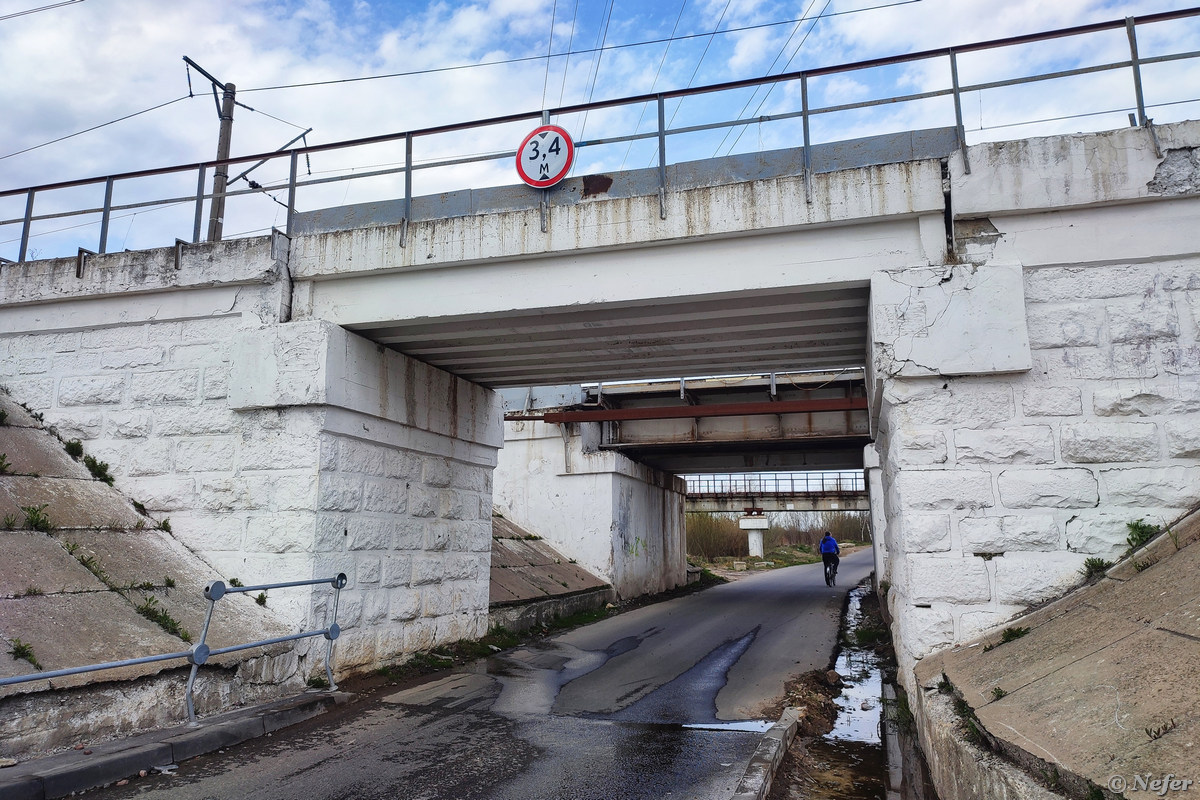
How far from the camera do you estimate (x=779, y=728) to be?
20.5ft

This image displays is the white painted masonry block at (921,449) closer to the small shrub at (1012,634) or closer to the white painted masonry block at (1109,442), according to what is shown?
the white painted masonry block at (1109,442)

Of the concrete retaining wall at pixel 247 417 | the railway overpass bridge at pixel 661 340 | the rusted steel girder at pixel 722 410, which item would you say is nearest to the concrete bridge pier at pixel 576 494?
the rusted steel girder at pixel 722 410

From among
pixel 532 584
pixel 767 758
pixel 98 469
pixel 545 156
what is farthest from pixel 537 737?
pixel 532 584

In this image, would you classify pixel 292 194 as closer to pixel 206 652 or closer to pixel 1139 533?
pixel 206 652

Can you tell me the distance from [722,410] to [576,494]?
4.19 metres

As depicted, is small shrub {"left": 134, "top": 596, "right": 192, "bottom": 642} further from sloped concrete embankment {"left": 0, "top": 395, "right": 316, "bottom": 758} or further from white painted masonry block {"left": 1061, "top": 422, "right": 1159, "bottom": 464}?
white painted masonry block {"left": 1061, "top": 422, "right": 1159, "bottom": 464}

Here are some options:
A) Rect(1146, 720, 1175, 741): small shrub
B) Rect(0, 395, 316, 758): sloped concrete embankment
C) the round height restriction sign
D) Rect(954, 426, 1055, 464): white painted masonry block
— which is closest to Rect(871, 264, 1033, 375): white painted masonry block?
Rect(954, 426, 1055, 464): white painted masonry block

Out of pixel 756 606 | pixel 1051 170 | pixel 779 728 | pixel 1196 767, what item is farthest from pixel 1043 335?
pixel 756 606

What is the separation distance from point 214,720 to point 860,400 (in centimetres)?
1311

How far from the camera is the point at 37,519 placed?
6820 mm

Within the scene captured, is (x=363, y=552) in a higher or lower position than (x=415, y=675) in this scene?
higher

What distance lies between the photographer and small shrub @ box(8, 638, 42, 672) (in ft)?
17.1

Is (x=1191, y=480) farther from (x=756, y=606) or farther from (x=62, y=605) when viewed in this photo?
(x=756, y=606)

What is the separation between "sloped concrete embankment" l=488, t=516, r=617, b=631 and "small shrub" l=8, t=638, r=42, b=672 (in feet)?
21.1
